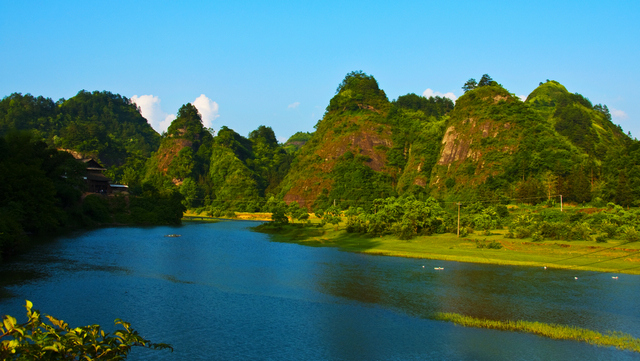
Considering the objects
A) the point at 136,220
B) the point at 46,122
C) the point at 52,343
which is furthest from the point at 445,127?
the point at 46,122

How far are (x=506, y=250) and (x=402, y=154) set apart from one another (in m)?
94.8

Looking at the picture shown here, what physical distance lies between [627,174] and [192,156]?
458 ft

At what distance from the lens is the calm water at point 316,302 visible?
21.3 m

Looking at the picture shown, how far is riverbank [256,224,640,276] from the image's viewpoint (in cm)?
4206

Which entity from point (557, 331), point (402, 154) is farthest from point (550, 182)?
point (557, 331)

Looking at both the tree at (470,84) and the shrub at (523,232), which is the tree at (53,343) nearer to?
the shrub at (523,232)

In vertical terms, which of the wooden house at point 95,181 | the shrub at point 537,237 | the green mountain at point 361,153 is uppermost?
the green mountain at point 361,153

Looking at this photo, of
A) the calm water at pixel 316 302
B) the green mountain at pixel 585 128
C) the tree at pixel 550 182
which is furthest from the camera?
the green mountain at pixel 585 128

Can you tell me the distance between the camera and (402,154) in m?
142

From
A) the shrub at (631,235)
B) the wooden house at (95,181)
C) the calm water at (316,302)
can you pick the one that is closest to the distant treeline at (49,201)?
the calm water at (316,302)

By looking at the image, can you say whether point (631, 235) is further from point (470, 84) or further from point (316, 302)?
point (470, 84)

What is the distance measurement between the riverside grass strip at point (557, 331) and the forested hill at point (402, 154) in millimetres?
57119

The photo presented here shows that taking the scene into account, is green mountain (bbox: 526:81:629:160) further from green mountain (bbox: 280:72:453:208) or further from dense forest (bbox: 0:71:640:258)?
green mountain (bbox: 280:72:453:208)

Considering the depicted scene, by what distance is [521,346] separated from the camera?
21.5m
